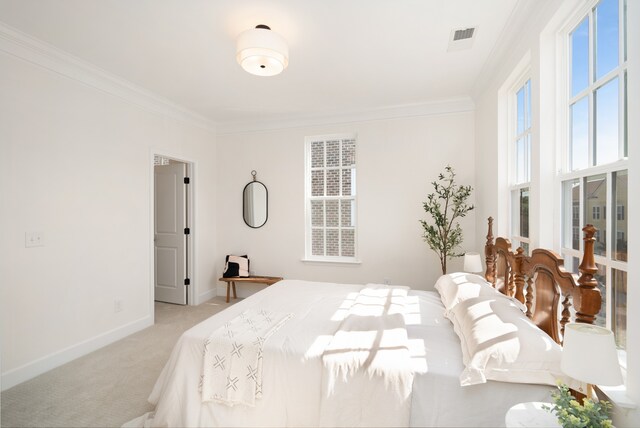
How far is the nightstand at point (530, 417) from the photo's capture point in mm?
1197

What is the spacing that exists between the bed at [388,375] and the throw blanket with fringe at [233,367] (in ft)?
0.11

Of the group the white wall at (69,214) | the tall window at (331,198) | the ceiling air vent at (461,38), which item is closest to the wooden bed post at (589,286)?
the ceiling air vent at (461,38)

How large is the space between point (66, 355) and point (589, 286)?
392 cm

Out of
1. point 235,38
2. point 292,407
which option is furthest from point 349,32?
point 292,407

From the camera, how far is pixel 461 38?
254cm

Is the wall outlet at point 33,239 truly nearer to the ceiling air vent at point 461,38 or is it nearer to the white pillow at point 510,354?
the white pillow at point 510,354

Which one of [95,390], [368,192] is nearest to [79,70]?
[95,390]

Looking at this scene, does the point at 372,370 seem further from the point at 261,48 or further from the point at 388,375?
the point at 261,48

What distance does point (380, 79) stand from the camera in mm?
3316

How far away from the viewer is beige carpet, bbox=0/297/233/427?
2.09 m

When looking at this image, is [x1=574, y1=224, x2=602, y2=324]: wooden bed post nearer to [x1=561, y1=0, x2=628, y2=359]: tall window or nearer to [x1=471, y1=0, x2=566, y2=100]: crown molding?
[x1=561, y1=0, x2=628, y2=359]: tall window

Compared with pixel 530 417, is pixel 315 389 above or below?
below

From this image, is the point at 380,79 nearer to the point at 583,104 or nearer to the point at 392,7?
the point at 392,7

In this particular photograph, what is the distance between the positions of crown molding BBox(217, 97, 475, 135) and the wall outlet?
2872 mm
